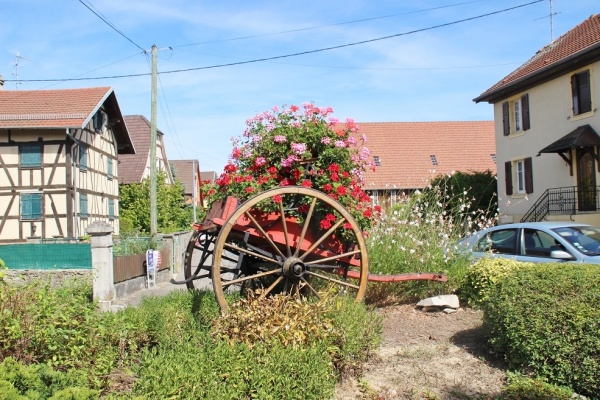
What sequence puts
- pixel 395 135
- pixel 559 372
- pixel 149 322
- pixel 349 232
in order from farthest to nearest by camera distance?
pixel 395 135
pixel 349 232
pixel 149 322
pixel 559 372

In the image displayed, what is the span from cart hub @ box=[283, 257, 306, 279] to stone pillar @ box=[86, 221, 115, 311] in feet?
22.3

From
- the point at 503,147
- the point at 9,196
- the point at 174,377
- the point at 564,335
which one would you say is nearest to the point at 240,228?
the point at 174,377

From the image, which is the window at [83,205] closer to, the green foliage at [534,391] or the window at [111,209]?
the window at [111,209]

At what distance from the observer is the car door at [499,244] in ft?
32.2

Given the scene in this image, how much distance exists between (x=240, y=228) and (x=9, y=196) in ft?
65.7

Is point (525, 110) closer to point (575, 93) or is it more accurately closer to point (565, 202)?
point (575, 93)

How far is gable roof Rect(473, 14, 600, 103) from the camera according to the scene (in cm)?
2017

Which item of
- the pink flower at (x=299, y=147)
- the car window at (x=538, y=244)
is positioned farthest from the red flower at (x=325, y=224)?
the car window at (x=538, y=244)

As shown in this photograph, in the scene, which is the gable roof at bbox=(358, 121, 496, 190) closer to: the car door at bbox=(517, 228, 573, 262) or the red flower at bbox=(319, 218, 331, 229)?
the car door at bbox=(517, 228, 573, 262)

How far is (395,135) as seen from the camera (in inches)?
1596

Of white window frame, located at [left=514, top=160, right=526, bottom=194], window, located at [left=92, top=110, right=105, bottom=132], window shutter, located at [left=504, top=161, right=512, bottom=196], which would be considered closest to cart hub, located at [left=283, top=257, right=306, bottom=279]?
white window frame, located at [left=514, top=160, right=526, bottom=194]

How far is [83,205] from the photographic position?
80.0 feet

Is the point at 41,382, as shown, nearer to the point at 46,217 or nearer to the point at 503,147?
the point at 46,217

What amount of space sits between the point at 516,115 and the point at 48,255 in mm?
19976
